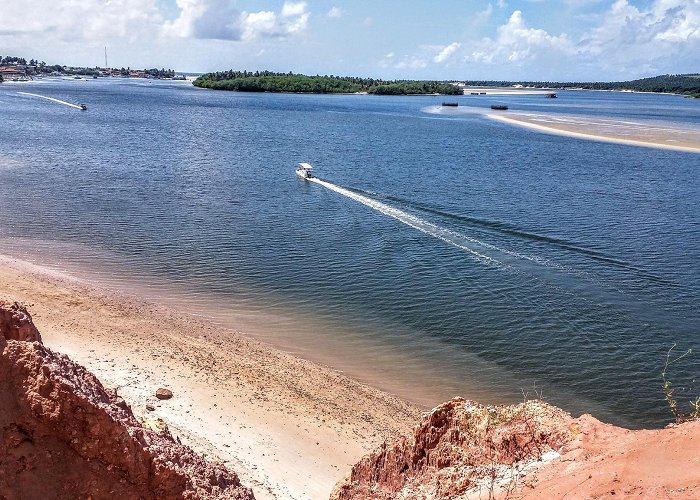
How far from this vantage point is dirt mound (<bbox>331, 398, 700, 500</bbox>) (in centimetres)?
1004

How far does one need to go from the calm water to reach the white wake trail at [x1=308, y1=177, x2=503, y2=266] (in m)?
0.20

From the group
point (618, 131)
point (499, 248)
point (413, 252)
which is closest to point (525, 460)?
point (413, 252)

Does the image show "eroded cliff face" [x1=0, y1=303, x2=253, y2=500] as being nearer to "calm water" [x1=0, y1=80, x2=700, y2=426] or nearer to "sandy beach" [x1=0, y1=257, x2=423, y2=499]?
"sandy beach" [x1=0, y1=257, x2=423, y2=499]

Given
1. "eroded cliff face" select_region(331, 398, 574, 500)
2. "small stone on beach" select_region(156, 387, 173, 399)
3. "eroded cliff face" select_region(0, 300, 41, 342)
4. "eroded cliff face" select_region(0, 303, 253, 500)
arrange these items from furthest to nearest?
"small stone on beach" select_region(156, 387, 173, 399), "eroded cliff face" select_region(331, 398, 574, 500), "eroded cliff face" select_region(0, 300, 41, 342), "eroded cliff face" select_region(0, 303, 253, 500)

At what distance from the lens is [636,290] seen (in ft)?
116

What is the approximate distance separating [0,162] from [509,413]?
67787mm

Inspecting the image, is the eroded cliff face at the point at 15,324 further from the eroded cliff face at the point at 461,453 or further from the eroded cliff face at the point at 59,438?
the eroded cliff face at the point at 461,453

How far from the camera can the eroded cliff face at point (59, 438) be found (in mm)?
10219

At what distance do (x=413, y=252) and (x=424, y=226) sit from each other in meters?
6.40

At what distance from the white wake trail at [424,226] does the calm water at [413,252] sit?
198 millimetres

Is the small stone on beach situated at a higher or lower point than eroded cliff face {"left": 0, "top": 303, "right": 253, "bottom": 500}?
lower

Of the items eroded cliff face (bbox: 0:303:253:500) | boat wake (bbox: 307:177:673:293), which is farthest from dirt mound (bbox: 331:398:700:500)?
boat wake (bbox: 307:177:673:293)

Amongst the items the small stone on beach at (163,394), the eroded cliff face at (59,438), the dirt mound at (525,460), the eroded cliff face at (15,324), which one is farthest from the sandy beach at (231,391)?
the eroded cliff face at (15,324)

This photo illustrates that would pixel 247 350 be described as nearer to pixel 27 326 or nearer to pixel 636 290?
pixel 27 326
